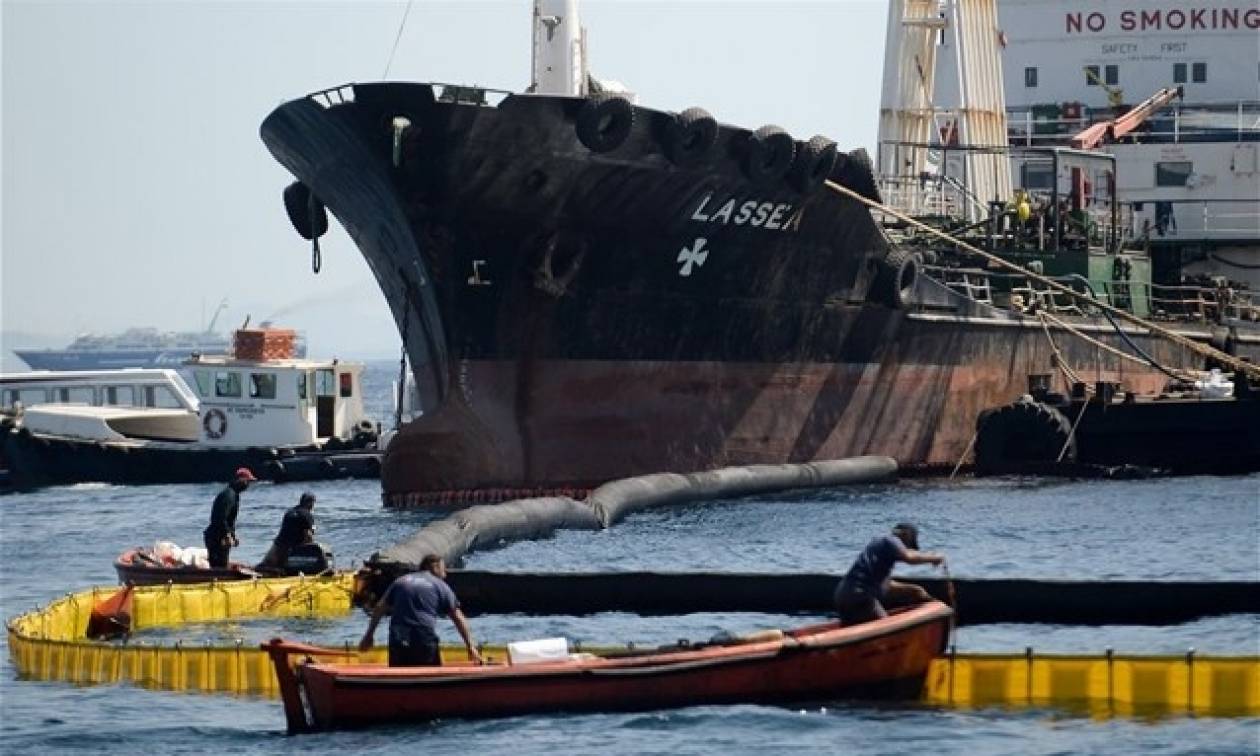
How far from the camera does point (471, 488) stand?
35.4m

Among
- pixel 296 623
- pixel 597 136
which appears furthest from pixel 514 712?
pixel 597 136

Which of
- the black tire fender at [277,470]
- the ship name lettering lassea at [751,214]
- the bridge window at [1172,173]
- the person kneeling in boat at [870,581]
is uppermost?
the bridge window at [1172,173]

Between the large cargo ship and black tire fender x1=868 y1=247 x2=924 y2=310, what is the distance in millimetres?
481

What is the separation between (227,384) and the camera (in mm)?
47562

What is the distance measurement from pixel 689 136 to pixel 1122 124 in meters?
20.4

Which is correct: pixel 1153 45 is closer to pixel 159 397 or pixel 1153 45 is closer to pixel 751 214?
pixel 751 214

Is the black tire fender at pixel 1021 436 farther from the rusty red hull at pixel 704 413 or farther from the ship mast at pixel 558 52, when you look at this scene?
the ship mast at pixel 558 52

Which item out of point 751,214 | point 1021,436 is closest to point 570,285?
point 751,214

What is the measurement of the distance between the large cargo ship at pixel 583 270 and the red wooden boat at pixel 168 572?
8595mm

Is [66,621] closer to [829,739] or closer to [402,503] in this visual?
[829,739]

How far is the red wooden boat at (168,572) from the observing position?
26.3m

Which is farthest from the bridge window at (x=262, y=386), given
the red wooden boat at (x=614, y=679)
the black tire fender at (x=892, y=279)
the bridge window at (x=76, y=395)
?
the red wooden boat at (x=614, y=679)

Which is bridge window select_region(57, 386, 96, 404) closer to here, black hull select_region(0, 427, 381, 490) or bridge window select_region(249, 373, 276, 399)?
black hull select_region(0, 427, 381, 490)

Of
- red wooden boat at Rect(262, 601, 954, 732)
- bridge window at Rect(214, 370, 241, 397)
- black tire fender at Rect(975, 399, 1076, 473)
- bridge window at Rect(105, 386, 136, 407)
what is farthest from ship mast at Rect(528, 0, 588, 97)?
bridge window at Rect(105, 386, 136, 407)
